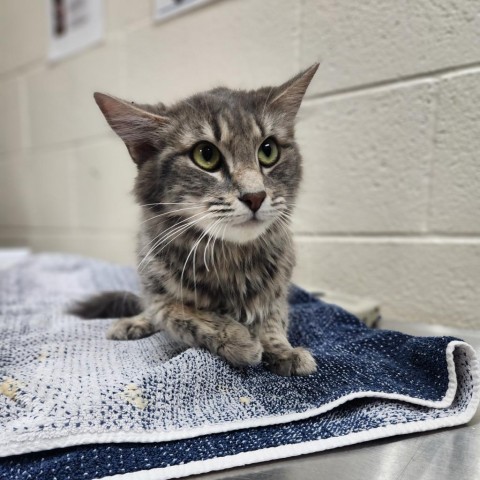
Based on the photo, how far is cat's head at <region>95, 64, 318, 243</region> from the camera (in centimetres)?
77

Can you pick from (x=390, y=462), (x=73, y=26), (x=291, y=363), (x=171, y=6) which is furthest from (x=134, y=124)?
(x=73, y=26)

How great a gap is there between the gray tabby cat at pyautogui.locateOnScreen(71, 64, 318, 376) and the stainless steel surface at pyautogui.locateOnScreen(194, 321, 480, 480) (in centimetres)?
19

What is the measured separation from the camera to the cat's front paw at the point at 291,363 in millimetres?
781

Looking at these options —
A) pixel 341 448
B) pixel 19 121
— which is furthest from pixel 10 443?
pixel 19 121

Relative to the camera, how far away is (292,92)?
2.98 ft

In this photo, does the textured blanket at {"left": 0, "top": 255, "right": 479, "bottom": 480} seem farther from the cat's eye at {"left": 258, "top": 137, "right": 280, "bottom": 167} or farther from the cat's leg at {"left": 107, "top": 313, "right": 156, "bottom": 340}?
the cat's eye at {"left": 258, "top": 137, "right": 280, "bottom": 167}

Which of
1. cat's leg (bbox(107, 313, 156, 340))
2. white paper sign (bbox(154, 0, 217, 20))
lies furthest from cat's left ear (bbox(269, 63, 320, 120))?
white paper sign (bbox(154, 0, 217, 20))

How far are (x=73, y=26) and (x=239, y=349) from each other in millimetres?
2006

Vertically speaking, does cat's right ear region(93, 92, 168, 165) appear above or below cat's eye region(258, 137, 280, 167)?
above

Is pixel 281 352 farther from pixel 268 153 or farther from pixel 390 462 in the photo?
pixel 268 153

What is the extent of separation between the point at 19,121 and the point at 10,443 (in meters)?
2.41

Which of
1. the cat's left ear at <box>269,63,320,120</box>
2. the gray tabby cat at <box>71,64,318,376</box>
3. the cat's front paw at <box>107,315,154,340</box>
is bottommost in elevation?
the cat's front paw at <box>107,315,154,340</box>

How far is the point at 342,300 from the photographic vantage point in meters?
1.29

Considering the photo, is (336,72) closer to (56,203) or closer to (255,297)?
(255,297)
